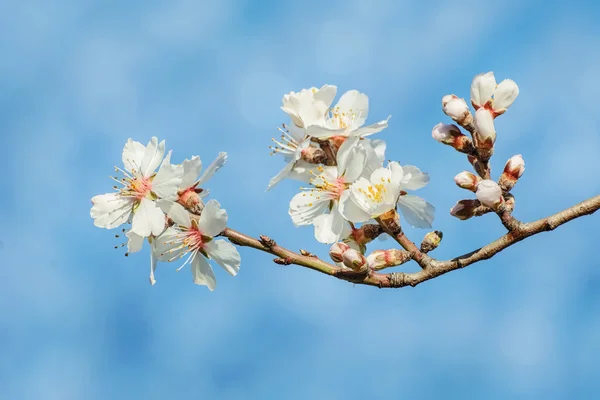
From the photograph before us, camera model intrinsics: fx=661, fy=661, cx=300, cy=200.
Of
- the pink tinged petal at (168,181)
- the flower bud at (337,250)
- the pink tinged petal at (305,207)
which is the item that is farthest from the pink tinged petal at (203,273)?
the flower bud at (337,250)

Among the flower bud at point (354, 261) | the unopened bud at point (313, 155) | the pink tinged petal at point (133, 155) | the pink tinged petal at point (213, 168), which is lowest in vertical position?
the flower bud at point (354, 261)

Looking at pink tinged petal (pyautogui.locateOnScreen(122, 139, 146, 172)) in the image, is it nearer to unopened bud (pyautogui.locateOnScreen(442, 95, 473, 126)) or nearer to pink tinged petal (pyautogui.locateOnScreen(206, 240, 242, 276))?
pink tinged petal (pyautogui.locateOnScreen(206, 240, 242, 276))

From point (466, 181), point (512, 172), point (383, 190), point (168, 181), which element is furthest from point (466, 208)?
point (168, 181)

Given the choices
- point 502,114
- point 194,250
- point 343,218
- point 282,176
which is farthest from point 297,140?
point 502,114

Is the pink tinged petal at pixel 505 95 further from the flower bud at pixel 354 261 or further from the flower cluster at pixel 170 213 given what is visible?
the flower cluster at pixel 170 213

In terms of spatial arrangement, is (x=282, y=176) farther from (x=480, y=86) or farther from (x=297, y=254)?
(x=480, y=86)
